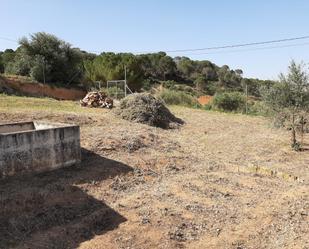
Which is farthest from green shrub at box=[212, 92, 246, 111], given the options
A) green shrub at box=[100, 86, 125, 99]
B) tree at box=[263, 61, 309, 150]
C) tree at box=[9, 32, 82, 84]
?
tree at box=[263, 61, 309, 150]

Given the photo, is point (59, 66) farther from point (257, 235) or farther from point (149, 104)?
point (257, 235)

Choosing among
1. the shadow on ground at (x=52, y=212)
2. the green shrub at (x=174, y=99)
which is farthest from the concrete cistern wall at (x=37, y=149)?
Result: the green shrub at (x=174, y=99)

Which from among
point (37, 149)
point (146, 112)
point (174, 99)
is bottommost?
point (37, 149)

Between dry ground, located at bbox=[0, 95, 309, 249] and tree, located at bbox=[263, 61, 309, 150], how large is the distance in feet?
4.07

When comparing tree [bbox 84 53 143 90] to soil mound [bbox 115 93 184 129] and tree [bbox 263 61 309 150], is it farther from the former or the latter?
tree [bbox 263 61 309 150]

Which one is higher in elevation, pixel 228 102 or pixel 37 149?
pixel 228 102

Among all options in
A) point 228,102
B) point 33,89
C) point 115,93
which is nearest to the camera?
point 115,93

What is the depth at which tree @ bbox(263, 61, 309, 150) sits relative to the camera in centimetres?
1447

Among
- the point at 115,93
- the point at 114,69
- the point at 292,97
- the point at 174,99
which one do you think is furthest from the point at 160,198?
the point at 114,69

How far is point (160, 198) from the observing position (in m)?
9.22

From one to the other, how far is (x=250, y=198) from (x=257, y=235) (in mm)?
1956

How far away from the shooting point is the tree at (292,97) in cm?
1447

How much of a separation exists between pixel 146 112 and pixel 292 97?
6546 mm

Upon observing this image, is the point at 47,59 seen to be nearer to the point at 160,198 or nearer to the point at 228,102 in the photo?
the point at 228,102
